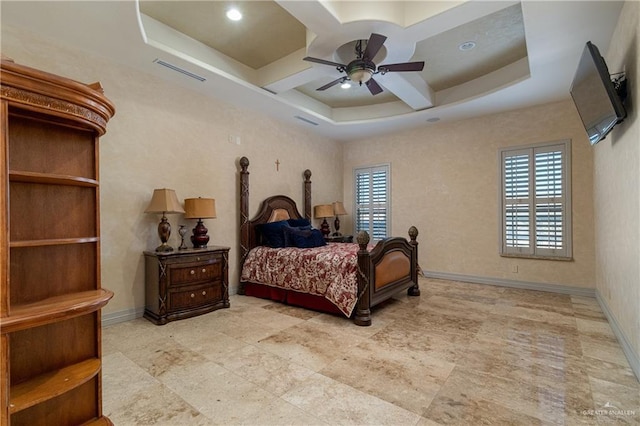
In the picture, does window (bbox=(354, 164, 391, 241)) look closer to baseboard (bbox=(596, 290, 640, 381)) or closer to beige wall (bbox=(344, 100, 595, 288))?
beige wall (bbox=(344, 100, 595, 288))

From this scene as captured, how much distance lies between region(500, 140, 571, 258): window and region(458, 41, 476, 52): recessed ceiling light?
6.73 feet

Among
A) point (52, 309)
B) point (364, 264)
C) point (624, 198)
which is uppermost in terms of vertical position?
point (624, 198)

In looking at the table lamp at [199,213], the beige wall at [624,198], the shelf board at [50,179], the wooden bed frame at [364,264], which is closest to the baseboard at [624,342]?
the beige wall at [624,198]

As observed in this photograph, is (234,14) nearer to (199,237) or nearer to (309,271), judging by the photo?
(199,237)

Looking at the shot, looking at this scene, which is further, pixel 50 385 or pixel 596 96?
pixel 596 96

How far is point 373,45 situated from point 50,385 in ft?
11.1

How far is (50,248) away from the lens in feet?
5.10

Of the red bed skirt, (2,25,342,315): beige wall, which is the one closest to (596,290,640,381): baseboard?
the red bed skirt

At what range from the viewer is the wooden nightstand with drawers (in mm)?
3410

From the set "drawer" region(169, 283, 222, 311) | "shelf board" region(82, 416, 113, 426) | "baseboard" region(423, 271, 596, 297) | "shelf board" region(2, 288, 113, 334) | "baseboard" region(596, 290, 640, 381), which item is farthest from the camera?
"baseboard" region(423, 271, 596, 297)

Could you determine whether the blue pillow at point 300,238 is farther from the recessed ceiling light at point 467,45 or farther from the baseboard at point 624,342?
the baseboard at point 624,342

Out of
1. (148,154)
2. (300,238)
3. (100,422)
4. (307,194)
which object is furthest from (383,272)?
(148,154)

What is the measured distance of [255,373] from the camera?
2.32m

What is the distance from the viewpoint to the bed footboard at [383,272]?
3.39 metres
